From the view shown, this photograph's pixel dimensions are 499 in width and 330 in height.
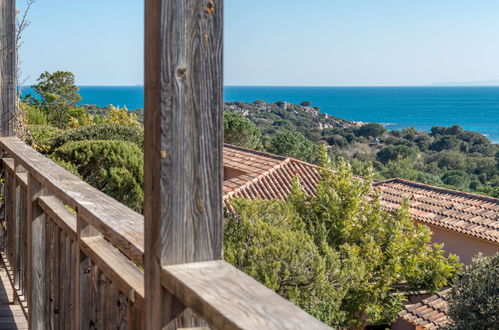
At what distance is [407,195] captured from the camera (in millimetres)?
14836

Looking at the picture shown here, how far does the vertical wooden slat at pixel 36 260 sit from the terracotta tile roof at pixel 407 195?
33.2 ft

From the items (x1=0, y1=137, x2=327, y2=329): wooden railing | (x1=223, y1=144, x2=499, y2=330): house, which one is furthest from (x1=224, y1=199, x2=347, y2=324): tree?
(x1=0, y1=137, x2=327, y2=329): wooden railing

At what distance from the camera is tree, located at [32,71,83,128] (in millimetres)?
17203

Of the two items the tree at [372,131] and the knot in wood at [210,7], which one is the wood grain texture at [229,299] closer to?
the knot in wood at [210,7]

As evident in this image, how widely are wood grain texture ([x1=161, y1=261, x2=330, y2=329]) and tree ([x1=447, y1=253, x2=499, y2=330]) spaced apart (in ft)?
31.2

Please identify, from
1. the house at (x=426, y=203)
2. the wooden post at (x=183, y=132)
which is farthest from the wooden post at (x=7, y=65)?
the house at (x=426, y=203)

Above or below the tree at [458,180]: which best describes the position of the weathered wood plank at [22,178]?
above

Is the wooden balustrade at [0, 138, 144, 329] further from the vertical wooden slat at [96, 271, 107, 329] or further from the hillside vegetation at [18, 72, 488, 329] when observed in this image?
the hillside vegetation at [18, 72, 488, 329]

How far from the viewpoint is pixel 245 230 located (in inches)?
349

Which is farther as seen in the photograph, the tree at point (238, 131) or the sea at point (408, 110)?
the sea at point (408, 110)

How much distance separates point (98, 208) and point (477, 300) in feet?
30.7

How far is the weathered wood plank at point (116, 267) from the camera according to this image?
1.35 meters

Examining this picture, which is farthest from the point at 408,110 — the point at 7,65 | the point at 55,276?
the point at 55,276

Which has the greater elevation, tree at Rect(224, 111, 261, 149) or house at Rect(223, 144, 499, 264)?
tree at Rect(224, 111, 261, 149)
